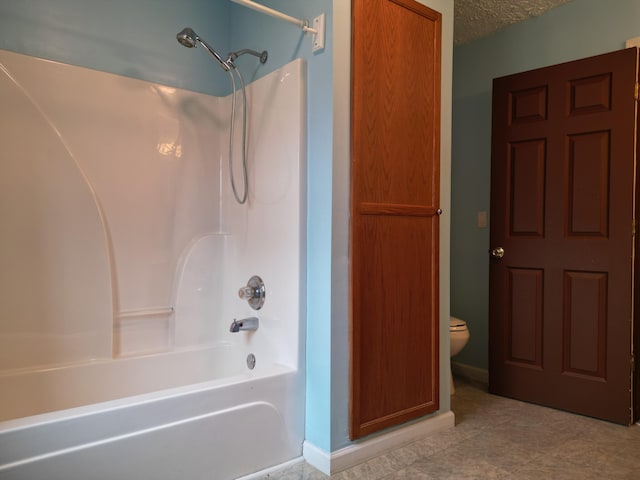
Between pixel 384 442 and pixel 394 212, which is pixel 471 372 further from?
pixel 394 212

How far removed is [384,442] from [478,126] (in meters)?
2.23

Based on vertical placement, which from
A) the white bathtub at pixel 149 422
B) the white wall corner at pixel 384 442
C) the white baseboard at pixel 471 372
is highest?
the white bathtub at pixel 149 422

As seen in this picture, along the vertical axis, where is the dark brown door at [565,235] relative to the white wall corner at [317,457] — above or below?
above

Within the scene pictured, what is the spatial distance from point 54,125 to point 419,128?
1650 millimetres

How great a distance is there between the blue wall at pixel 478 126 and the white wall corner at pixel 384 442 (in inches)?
40.9

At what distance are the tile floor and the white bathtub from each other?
203mm

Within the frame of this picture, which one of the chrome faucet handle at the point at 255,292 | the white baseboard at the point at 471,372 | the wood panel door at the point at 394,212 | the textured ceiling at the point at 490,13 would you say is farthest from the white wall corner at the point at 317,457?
the textured ceiling at the point at 490,13

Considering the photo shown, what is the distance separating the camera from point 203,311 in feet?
7.98

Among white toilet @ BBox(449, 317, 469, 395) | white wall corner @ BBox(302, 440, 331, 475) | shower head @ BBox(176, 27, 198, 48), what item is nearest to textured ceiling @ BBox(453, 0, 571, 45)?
shower head @ BBox(176, 27, 198, 48)

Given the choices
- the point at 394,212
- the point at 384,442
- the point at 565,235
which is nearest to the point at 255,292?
the point at 394,212

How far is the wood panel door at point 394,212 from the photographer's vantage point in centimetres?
191

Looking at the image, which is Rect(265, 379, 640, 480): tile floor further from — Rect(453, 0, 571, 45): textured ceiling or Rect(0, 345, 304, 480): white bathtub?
Rect(453, 0, 571, 45): textured ceiling

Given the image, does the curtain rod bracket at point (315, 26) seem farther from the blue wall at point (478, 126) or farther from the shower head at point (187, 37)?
the blue wall at point (478, 126)

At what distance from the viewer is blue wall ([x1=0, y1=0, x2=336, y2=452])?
188 cm
